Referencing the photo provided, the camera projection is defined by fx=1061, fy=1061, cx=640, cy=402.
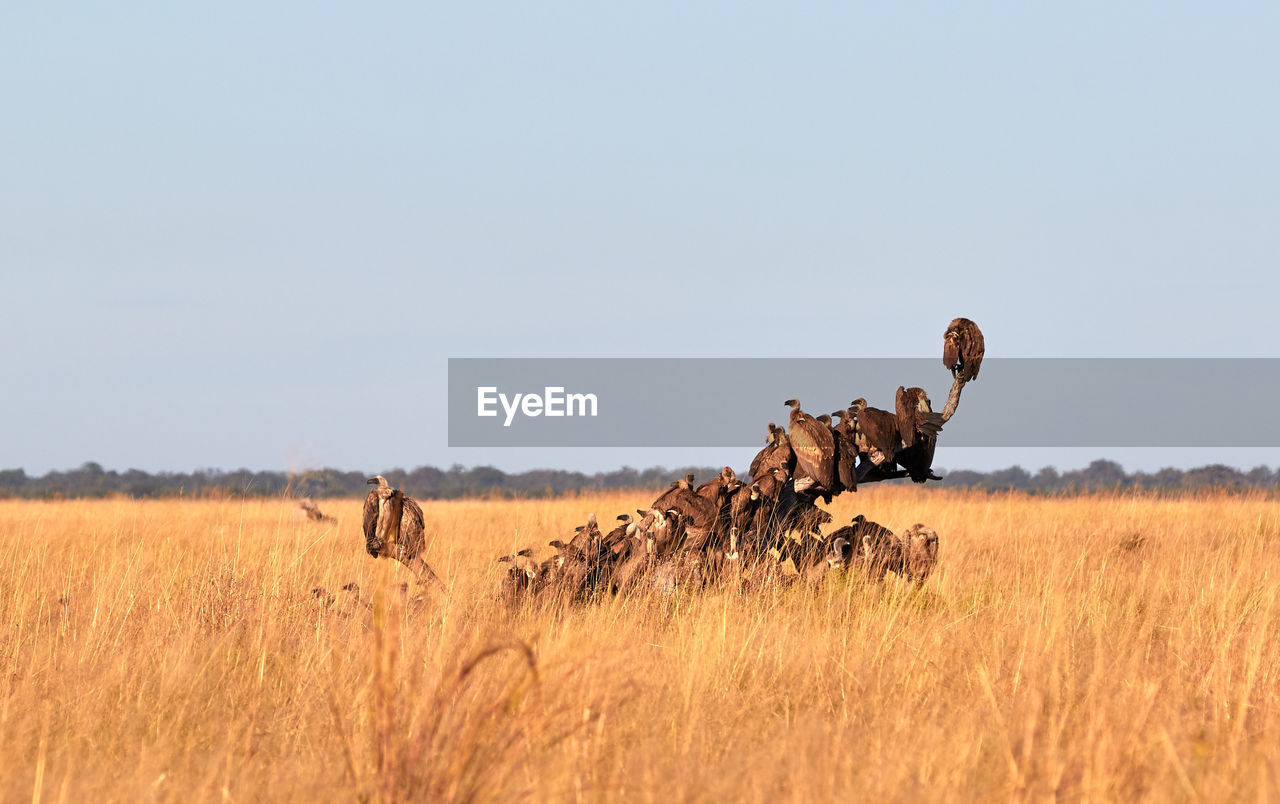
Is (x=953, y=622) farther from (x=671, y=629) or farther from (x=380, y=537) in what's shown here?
(x=380, y=537)

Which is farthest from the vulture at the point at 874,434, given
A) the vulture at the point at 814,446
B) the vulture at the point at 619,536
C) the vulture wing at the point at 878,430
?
the vulture at the point at 619,536

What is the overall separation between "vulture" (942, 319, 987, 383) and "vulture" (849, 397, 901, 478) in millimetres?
577

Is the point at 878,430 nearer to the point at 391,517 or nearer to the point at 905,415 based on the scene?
the point at 905,415

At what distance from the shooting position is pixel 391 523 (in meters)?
6.40

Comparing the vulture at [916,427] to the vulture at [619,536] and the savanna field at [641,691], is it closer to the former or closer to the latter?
the savanna field at [641,691]

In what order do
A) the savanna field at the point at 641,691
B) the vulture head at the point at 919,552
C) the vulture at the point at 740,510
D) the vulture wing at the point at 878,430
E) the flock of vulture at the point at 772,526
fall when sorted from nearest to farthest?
1. the savanna field at the point at 641,691
2. the flock of vulture at the point at 772,526
3. the vulture at the point at 740,510
4. the vulture wing at the point at 878,430
5. the vulture head at the point at 919,552

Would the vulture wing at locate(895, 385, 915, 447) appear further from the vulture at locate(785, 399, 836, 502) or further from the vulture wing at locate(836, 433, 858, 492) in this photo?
the vulture at locate(785, 399, 836, 502)

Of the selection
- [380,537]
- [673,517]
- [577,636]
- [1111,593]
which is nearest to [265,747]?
[577,636]

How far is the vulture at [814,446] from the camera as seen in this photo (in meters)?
6.95

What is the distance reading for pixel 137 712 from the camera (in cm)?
430

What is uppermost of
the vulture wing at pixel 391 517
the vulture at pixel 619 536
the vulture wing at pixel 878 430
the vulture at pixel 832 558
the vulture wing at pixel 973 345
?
the vulture wing at pixel 973 345

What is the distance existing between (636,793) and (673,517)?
12.1 feet

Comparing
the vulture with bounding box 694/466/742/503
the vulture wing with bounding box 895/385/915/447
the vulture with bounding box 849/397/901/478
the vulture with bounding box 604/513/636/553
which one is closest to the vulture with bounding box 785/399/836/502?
the vulture with bounding box 849/397/901/478

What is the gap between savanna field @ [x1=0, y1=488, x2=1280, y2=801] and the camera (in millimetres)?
3385
